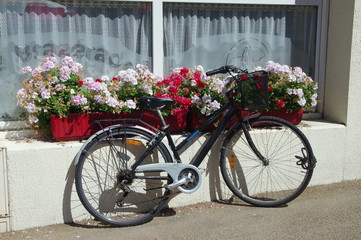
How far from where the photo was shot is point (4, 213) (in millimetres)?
4082

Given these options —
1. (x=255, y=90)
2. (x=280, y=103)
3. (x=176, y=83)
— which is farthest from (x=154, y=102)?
(x=280, y=103)

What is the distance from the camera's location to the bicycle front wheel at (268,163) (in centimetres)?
470

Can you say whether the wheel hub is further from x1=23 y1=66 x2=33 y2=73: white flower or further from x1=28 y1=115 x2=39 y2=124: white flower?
x1=23 y1=66 x2=33 y2=73: white flower

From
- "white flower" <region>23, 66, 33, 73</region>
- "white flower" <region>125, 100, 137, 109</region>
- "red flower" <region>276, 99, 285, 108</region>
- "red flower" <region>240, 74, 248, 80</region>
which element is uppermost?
"white flower" <region>23, 66, 33, 73</region>

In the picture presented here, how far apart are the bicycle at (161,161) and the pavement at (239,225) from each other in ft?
0.44

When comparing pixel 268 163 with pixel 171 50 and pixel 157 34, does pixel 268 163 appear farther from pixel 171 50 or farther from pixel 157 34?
pixel 157 34

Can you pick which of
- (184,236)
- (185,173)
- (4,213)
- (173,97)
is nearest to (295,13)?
(173,97)

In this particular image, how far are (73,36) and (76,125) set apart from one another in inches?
39.2

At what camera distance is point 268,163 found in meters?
Result: 4.72

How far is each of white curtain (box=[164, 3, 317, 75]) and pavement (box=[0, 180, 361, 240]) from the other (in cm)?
160

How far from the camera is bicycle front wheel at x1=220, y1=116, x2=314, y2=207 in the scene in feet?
15.4

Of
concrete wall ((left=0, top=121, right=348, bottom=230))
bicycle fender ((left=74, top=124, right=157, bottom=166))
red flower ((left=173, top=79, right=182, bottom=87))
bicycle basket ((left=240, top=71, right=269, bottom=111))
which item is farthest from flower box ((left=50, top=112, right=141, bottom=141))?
bicycle basket ((left=240, top=71, right=269, bottom=111))

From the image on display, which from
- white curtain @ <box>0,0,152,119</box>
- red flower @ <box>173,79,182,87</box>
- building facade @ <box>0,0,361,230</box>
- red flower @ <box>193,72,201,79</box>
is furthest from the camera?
red flower @ <box>193,72,201,79</box>

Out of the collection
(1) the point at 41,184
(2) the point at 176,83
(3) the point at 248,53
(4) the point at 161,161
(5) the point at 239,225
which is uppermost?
(3) the point at 248,53
